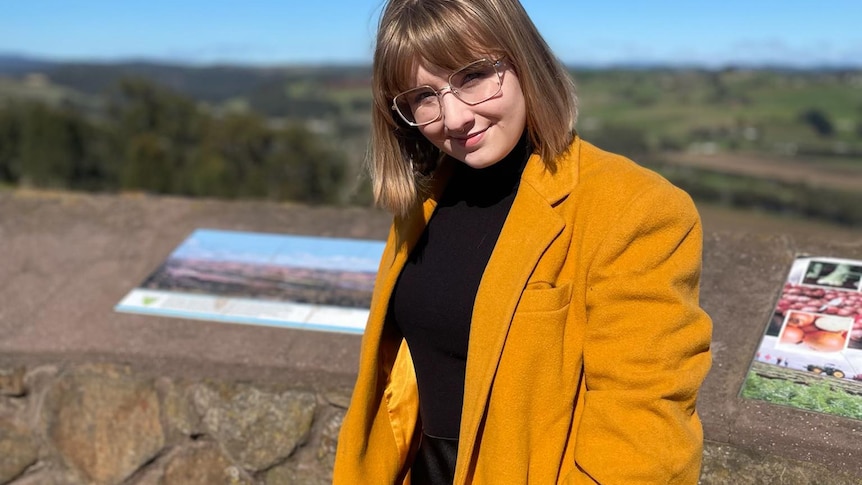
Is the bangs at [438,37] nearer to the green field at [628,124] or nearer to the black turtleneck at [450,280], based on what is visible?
the black turtleneck at [450,280]

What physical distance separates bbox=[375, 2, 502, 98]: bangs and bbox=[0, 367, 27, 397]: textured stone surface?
2.25 metres

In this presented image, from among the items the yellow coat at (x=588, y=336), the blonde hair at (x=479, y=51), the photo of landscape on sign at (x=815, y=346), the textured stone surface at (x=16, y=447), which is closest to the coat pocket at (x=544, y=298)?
the yellow coat at (x=588, y=336)

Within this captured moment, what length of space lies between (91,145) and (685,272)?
1049 inches

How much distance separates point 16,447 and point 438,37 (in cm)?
252

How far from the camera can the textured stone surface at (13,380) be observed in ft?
9.24

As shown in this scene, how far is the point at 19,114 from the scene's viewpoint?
24.8 metres

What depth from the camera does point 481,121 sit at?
1382 mm

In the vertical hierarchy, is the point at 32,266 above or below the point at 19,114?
above

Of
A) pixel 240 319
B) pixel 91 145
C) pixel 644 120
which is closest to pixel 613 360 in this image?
pixel 240 319

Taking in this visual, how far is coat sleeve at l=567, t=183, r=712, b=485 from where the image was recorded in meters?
1.24

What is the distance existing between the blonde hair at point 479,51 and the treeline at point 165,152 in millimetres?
19570

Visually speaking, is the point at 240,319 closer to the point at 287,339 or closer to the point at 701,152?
the point at 287,339

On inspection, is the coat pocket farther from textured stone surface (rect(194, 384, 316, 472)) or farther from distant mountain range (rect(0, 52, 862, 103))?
distant mountain range (rect(0, 52, 862, 103))

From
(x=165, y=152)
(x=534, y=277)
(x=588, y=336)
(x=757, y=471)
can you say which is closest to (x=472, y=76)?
(x=534, y=277)
